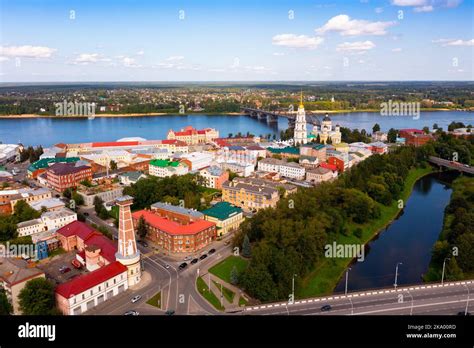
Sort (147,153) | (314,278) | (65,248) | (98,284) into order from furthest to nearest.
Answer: (147,153)
(65,248)
(314,278)
(98,284)

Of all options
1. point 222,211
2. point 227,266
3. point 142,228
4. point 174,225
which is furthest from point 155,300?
point 222,211

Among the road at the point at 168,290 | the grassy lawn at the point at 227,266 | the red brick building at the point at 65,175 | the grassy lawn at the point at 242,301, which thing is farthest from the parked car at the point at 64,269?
the red brick building at the point at 65,175

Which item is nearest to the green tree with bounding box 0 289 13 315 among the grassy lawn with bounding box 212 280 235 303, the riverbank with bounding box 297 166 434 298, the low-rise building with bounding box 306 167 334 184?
the grassy lawn with bounding box 212 280 235 303

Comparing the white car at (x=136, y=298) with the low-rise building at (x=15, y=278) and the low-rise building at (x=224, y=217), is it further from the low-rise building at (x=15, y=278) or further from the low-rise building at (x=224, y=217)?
the low-rise building at (x=224, y=217)

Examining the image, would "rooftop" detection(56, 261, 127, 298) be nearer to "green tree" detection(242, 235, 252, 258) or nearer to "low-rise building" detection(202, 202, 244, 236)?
"green tree" detection(242, 235, 252, 258)
